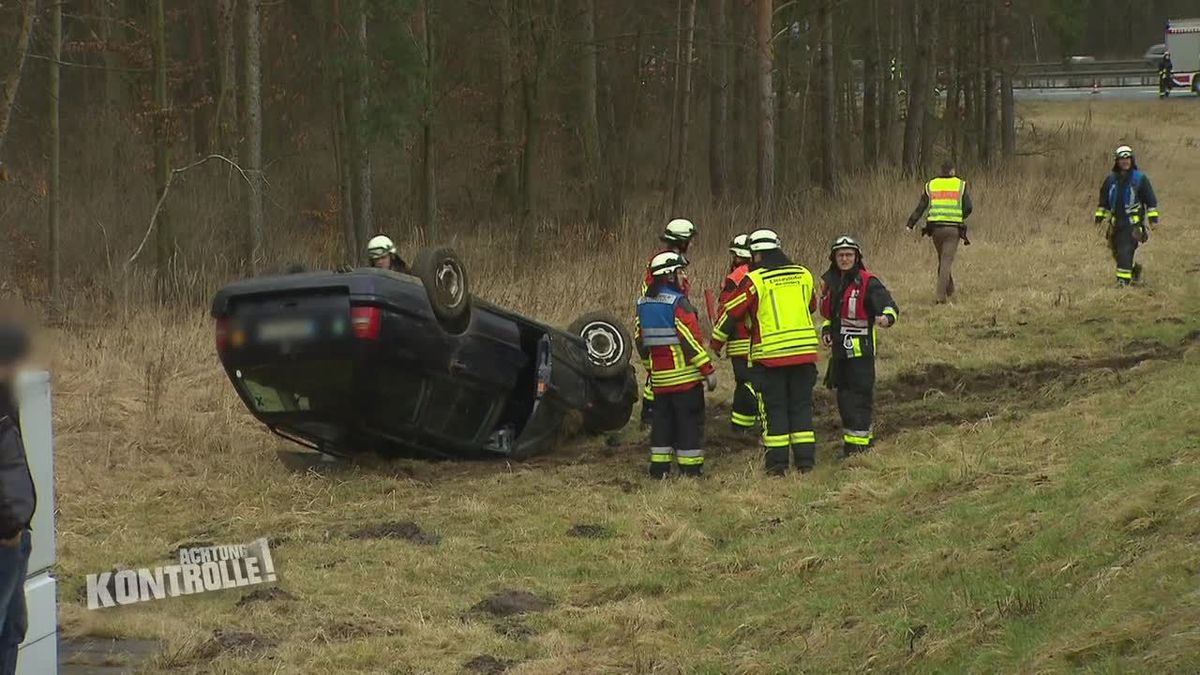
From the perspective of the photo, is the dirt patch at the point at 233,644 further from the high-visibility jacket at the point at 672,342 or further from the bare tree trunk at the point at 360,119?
the bare tree trunk at the point at 360,119

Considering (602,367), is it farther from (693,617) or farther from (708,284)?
(708,284)

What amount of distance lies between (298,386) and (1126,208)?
1188 cm

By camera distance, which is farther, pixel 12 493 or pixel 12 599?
pixel 12 599

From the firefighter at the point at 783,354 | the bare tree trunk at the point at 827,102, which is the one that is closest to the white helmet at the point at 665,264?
the firefighter at the point at 783,354

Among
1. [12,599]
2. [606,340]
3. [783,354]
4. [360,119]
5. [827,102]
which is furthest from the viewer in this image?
[827,102]

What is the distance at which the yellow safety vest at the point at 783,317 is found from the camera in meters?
10.1

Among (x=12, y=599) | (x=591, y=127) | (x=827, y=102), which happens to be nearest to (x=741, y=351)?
(x=12, y=599)

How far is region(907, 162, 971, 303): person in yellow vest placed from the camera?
696 inches

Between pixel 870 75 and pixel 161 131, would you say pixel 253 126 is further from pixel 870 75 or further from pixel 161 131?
pixel 870 75

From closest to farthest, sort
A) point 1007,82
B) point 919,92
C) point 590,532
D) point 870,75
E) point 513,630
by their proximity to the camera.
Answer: point 513,630 < point 590,532 < point 919,92 < point 870,75 < point 1007,82

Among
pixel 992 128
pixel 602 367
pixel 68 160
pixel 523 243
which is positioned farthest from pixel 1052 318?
pixel 992 128

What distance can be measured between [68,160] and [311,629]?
20850 millimetres

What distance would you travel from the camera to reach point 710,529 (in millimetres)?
8719

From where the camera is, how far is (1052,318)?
16516 millimetres
